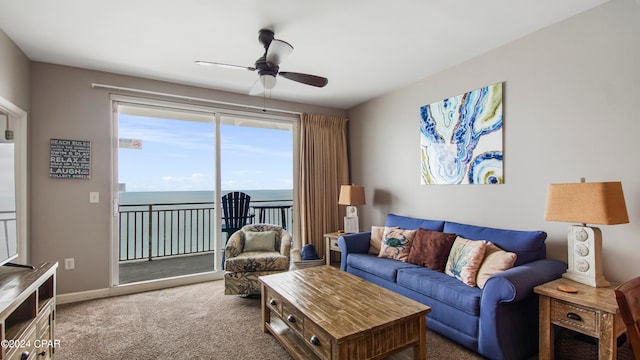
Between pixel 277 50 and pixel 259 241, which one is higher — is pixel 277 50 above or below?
above

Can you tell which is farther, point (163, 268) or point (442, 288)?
point (163, 268)

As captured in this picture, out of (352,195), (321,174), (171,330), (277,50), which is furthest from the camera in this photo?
(321,174)

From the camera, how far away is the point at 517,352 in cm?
202

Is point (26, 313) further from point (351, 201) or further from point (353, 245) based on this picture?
point (351, 201)

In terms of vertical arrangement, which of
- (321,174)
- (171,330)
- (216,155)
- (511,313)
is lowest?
(171,330)

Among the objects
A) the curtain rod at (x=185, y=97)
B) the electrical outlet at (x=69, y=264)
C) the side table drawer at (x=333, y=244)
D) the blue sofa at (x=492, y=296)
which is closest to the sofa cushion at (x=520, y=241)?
the blue sofa at (x=492, y=296)

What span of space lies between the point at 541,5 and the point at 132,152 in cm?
422

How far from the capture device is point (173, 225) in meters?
4.95

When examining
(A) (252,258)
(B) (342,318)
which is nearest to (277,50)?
(B) (342,318)

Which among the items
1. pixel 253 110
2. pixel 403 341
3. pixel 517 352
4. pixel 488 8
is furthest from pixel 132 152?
pixel 517 352

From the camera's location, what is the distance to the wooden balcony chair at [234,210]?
14.1 feet

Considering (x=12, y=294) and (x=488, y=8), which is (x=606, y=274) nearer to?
(x=488, y=8)

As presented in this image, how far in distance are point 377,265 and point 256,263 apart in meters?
1.26

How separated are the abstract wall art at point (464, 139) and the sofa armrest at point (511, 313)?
1.10 metres
